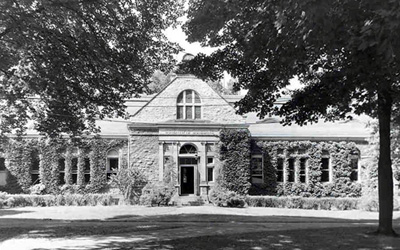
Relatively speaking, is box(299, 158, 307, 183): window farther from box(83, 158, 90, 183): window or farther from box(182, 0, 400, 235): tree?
box(182, 0, 400, 235): tree

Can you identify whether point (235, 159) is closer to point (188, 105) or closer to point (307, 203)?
point (188, 105)

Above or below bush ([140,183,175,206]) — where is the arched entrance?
above

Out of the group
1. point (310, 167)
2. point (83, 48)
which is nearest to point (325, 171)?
point (310, 167)

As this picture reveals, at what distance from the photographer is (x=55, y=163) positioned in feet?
96.4

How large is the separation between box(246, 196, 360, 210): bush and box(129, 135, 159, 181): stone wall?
21.2 feet

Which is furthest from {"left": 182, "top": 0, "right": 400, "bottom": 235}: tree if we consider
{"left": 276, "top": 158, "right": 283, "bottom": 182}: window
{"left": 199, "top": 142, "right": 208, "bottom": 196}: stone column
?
{"left": 276, "top": 158, "right": 283, "bottom": 182}: window

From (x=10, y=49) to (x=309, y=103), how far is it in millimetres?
8759

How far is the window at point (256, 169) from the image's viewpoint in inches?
1188

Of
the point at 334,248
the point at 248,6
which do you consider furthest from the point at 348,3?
the point at 334,248

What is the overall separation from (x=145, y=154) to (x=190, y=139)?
10.2ft

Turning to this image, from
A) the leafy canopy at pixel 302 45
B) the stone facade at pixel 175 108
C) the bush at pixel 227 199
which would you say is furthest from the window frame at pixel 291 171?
the leafy canopy at pixel 302 45

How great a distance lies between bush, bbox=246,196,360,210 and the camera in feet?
88.3

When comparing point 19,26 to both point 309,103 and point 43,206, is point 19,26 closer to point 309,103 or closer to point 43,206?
point 309,103

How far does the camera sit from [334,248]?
10289 mm
